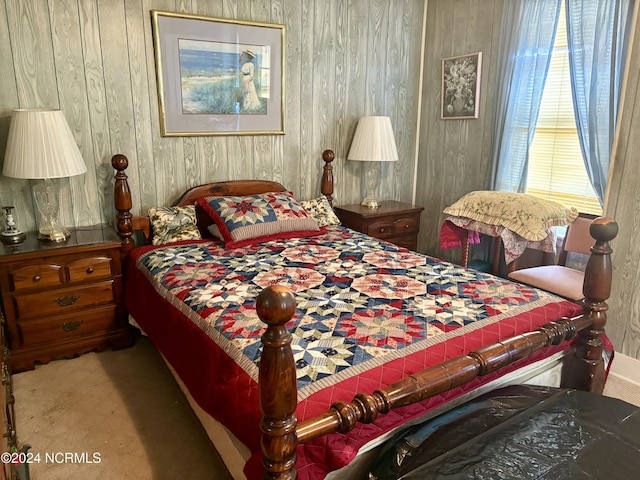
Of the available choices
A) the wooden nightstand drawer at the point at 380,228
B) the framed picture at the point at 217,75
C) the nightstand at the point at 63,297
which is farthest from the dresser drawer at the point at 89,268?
the wooden nightstand drawer at the point at 380,228

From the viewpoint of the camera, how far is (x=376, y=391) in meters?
1.32

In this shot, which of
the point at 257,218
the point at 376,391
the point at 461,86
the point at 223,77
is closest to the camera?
the point at 376,391

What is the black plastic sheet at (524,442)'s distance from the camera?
130 cm

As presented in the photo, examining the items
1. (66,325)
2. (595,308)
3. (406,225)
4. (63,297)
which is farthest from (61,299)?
(595,308)

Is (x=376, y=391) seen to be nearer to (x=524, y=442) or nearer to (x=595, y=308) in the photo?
(x=524, y=442)

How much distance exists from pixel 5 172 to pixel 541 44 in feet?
11.0

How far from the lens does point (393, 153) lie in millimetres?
3754

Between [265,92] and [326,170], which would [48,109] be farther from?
[326,170]

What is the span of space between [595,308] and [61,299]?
270 centimetres

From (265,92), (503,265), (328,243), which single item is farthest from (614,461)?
(265,92)

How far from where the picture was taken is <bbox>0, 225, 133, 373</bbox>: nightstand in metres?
2.53

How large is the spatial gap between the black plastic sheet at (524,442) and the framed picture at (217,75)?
2.48 metres

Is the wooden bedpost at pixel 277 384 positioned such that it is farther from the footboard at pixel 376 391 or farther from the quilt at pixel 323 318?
the quilt at pixel 323 318

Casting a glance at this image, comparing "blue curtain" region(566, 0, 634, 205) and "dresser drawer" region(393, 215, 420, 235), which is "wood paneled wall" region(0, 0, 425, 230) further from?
"blue curtain" region(566, 0, 634, 205)
